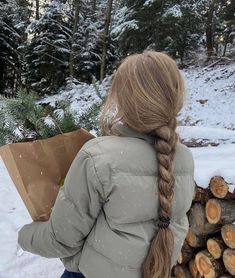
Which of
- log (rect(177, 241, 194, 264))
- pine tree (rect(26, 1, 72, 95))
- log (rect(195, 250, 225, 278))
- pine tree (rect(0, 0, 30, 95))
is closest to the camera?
log (rect(195, 250, 225, 278))

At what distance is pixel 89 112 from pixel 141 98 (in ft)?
2.32

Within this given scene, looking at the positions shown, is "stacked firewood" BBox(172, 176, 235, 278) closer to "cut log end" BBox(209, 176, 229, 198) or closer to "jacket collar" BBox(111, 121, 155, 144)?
"cut log end" BBox(209, 176, 229, 198)

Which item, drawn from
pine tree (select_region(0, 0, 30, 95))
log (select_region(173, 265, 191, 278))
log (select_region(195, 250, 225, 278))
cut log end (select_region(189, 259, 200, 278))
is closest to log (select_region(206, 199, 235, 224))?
log (select_region(195, 250, 225, 278))

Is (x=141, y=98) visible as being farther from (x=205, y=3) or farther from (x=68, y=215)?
(x=205, y=3)

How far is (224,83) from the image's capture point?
39.7ft

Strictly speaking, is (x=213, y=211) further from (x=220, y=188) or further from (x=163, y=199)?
(x=163, y=199)

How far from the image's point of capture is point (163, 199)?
4.22ft

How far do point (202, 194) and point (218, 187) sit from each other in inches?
7.1

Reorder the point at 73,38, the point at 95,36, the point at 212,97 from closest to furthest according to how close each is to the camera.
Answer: the point at 212,97 → the point at 73,38 → the point at 95,36

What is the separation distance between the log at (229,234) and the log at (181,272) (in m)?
0.51

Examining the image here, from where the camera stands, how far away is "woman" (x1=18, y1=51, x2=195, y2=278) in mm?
1250

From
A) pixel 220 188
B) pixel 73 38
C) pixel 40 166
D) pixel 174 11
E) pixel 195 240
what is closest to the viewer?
pixel 40 166

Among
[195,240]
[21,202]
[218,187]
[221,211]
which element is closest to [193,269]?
[195,240]

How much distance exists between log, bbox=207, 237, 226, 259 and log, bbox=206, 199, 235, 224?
18cm
